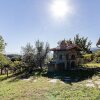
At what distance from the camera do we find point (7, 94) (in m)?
15.8

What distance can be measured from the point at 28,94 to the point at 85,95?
12.3 feet

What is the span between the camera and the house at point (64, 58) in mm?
28859

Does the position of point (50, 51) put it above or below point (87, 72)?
above

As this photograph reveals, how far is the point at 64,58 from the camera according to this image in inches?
1166

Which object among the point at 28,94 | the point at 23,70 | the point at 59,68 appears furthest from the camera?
the point at 23,70

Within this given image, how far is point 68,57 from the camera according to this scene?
29.6 metres

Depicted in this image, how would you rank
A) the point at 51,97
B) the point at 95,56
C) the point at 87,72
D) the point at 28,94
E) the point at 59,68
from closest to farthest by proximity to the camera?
the point at 51,97 → the point at 28,94 → the point at 87,72 → the point at 59,68 → the point at 95,56

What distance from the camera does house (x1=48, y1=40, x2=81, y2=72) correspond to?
94.7ft

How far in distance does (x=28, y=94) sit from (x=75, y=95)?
3147 millimetres

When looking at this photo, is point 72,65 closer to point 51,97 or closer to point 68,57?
point 68,57

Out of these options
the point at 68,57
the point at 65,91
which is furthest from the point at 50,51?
the point at 65,91

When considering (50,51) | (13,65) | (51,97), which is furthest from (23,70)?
(51,97)

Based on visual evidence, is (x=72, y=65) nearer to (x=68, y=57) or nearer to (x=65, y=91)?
(x=68, y=57)

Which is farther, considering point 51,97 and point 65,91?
point 65,91
